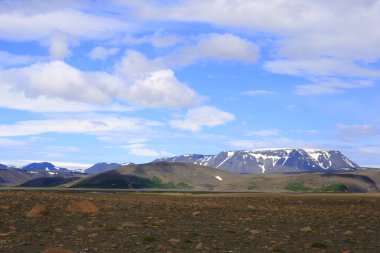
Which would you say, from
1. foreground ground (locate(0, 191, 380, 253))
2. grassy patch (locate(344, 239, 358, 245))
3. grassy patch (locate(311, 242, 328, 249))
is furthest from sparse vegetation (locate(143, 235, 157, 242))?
grassy patch (locate(344, 239, 358, 245))

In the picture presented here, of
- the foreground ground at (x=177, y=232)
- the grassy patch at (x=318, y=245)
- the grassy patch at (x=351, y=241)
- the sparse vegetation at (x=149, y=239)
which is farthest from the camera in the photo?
the grassy patch at (x=351, y=241)

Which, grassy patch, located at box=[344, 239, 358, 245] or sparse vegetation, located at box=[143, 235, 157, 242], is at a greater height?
sparse vegetation, located at box=[143, 235, 157, 242]

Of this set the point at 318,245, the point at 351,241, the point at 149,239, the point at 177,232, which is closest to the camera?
the point at 318,245

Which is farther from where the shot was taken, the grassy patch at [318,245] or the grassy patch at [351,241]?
the grassy patch at [351,241]

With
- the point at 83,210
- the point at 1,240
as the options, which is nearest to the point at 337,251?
the point at 1,240

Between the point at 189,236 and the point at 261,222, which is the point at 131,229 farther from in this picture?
the point at 261,222

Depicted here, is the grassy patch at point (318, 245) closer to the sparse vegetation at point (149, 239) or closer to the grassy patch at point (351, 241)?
the grassy patch at point (351, 241)

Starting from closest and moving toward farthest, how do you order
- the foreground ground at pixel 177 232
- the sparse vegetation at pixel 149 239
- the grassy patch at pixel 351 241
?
1. the foreground ground at pixel 177 232
2. the sparse vegetation at pixel 149 239
3. the grassy patch at pixel 351 241

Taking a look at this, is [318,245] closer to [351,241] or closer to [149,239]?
[351,241]

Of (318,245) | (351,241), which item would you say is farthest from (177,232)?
(351,241)

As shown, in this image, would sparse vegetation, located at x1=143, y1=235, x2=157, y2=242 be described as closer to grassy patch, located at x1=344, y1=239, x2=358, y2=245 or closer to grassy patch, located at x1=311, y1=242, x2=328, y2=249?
grassy patch, located at x1=311, y1=242, x2=328, y2=249

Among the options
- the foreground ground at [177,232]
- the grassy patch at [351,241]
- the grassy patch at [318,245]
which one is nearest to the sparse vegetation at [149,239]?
the foreground ground at [177,232]

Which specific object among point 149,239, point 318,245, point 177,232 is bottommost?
point 318,245

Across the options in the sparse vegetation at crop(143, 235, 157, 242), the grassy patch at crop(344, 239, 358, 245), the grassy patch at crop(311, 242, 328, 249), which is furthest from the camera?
the grassy patch at crop(344, 239, 358, 245)
